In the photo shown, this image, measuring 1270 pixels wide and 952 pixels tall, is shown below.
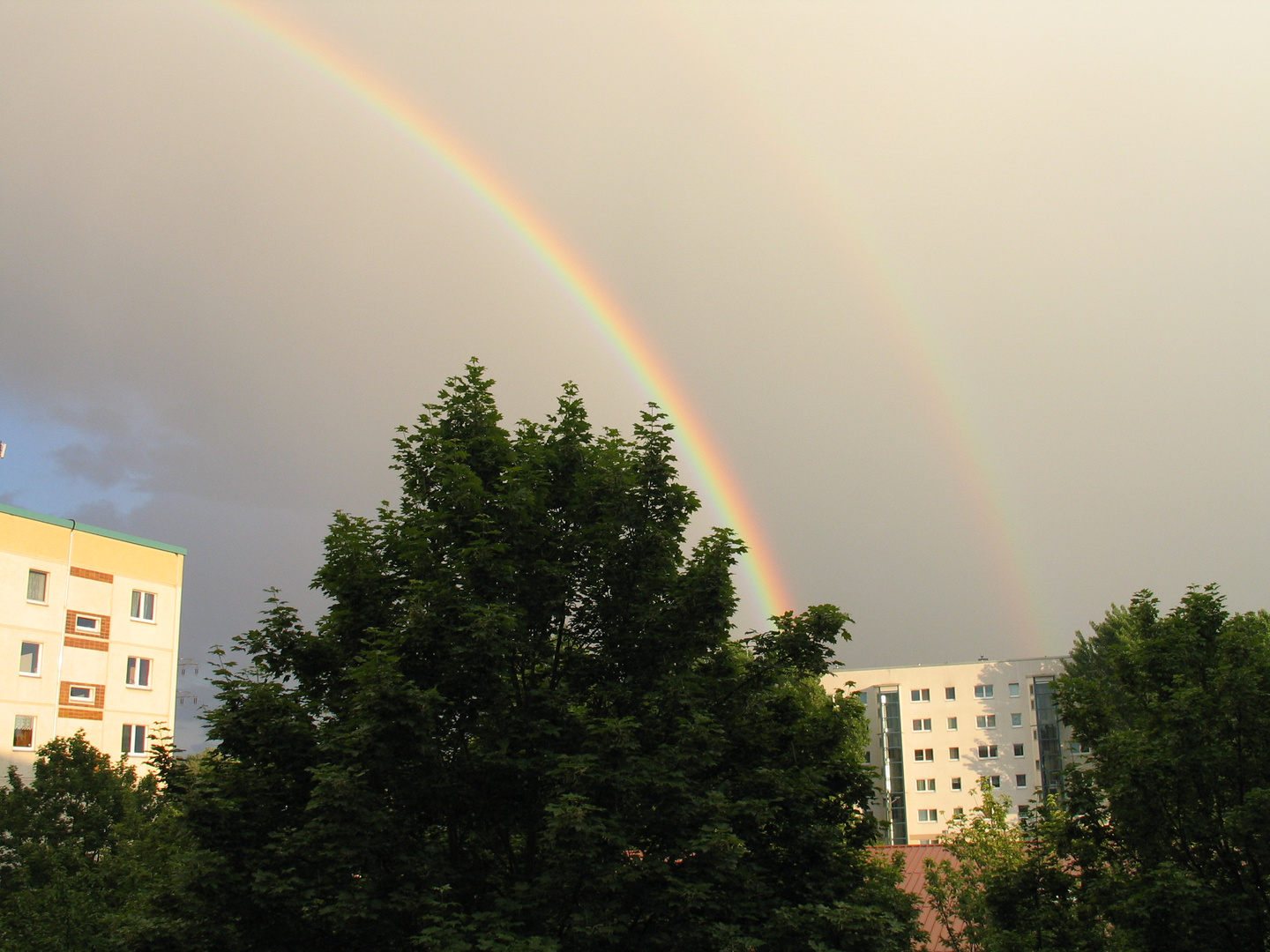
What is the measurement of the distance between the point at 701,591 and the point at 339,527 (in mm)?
6799

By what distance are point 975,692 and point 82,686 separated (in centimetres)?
7873

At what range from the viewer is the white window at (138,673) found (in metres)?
75.0

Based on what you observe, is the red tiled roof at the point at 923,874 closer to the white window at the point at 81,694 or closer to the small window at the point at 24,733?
the small window at the point at 24,733

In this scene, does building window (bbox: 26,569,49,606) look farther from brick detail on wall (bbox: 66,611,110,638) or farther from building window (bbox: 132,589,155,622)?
building window (bbox: 132,589,155,622)

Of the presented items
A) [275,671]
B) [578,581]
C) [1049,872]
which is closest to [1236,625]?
[1049,872]

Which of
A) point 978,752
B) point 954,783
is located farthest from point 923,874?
point 954,783

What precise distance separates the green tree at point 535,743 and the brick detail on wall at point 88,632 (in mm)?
59672

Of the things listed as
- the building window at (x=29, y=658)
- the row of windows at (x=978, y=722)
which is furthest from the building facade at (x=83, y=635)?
the row of windows at (x=978, y=722)

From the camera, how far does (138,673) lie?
2980 inches

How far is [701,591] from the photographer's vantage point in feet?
59.2

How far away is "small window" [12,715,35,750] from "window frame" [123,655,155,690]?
7240mm

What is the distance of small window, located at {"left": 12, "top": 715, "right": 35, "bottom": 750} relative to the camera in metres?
66.9

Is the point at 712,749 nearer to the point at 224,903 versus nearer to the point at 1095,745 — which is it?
the point at 224,903

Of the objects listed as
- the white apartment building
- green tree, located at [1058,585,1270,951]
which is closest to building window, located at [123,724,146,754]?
the white apartment building
